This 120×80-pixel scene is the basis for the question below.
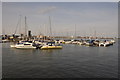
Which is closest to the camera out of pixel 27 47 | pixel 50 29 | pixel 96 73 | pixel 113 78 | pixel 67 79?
pixel 67 79

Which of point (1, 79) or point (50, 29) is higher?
point (50, 29)

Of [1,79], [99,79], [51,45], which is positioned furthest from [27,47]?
[99,79]

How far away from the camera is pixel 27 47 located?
39.5 meters

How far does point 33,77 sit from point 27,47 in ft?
91.1

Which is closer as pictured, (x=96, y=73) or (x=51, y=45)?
(x=96, y=73)

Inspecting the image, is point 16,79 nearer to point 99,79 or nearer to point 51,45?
point 99,79

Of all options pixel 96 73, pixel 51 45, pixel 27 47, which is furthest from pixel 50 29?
pixel 96 73

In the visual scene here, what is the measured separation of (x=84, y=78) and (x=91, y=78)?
2.28 feet

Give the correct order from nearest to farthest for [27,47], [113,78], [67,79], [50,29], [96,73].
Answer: [67,79] → [113,78] → [96,73] → [27,47] → [50,29]

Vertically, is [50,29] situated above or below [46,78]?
above

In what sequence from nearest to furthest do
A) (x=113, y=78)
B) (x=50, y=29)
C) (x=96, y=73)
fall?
(x=113, y=78)
(x=96, y=73)
(x=50, y=29)

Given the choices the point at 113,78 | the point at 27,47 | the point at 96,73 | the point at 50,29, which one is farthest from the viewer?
the point at 50,29

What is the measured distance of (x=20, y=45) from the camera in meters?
40.5

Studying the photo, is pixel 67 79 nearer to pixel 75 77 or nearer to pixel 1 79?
pixel 75 77
